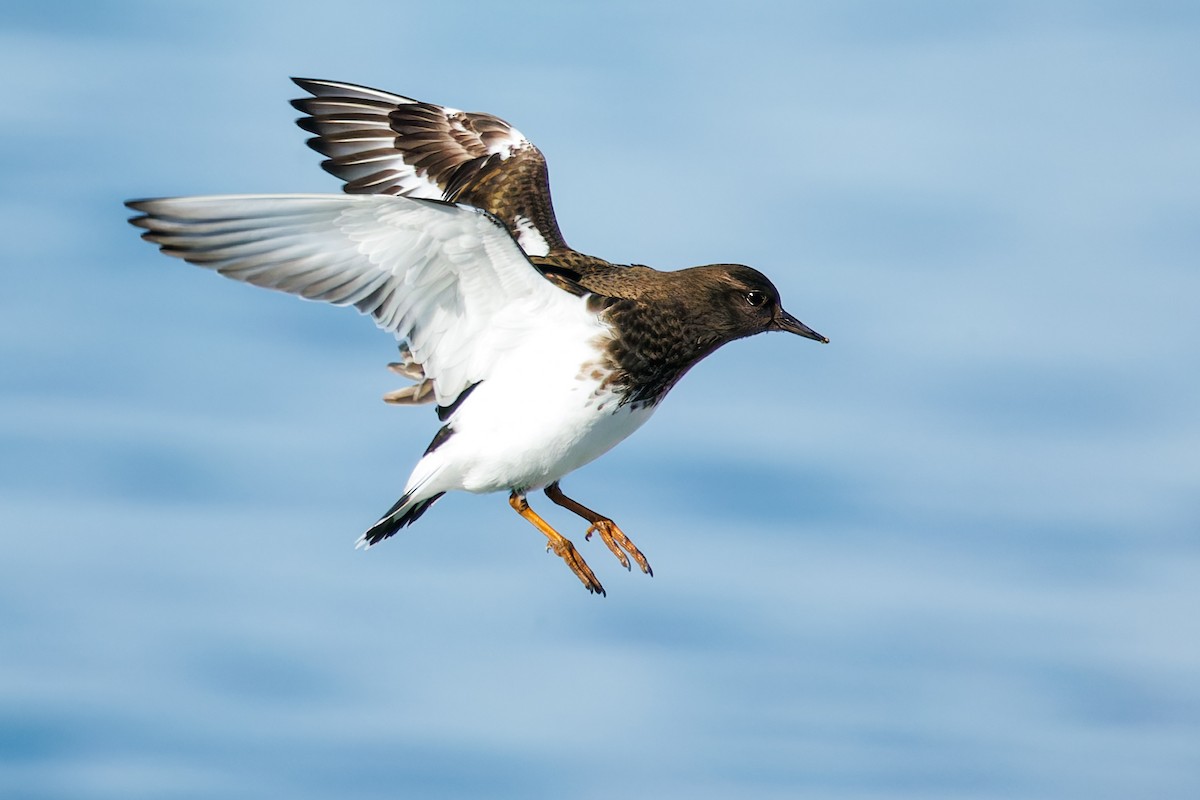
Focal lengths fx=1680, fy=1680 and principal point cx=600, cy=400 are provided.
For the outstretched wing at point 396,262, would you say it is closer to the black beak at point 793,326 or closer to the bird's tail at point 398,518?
the bird's tail at point 398,518

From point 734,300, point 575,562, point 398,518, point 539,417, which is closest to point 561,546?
point 575,562

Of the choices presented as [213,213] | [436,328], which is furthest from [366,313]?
[213,213]

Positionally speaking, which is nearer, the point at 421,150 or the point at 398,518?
the point at 398,518

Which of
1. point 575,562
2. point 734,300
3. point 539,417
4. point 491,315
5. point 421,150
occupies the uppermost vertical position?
point 421,150

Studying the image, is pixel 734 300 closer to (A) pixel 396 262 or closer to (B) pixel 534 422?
(B) pixel 534 422

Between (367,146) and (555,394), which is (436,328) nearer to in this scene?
(555,394)

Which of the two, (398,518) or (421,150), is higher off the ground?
(421,150)
